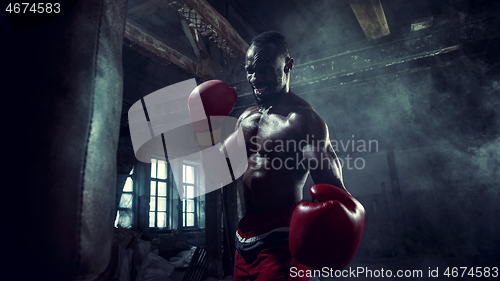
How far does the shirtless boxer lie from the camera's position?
125 cm

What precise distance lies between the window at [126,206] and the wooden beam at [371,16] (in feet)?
19.3

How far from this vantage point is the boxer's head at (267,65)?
1869 millimetres

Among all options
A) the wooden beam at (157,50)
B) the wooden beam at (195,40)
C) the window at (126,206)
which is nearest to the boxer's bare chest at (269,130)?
the wooden beam at (157,50)

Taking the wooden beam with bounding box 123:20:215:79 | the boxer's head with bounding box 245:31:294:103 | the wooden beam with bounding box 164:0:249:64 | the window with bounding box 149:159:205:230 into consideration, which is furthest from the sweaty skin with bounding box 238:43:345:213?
the window with bounding box 149:159:205:230

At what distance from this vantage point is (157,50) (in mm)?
3168

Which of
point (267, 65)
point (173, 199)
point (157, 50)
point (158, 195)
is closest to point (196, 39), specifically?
point (157, 50)

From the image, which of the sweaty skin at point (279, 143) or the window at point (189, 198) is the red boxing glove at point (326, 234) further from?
the window at point (189, 198)

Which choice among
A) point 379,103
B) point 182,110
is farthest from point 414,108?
point 182,110

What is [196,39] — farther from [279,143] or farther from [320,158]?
[320,158]

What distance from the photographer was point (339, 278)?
4.59 m

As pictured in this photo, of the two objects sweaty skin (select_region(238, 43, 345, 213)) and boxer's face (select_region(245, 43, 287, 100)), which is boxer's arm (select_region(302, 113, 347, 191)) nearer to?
sweaty skin (select_region(238, 43, 345, 213))

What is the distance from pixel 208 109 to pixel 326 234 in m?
1.18

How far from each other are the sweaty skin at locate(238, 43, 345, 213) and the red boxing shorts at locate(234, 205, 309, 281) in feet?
0.24

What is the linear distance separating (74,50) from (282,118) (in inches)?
49.9
